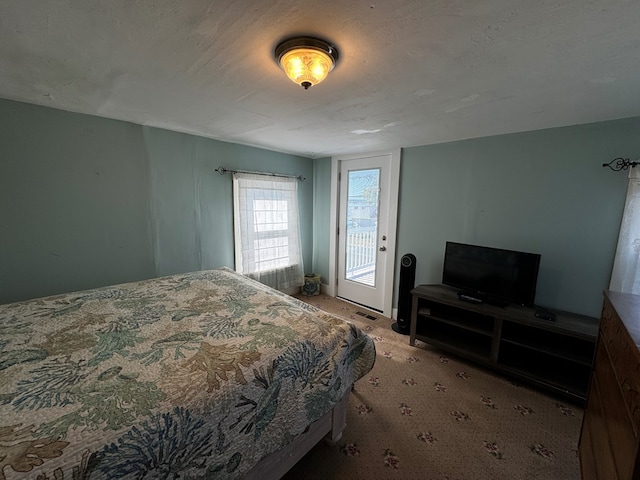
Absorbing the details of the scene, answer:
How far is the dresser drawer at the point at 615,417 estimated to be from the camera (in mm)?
828

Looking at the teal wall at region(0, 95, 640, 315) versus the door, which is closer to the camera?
the teal wall at region(0, 95, 640, 315)

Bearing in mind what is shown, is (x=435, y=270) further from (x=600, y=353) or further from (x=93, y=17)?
(x=93, y=17)

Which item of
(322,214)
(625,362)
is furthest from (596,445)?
(322,214)

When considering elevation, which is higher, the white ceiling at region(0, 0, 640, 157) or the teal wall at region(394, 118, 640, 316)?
the white ceiling at region(0, 0, 640, 157)

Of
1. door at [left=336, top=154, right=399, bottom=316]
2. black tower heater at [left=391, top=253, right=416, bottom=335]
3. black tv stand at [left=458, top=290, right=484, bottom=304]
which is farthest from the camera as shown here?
door at [left=336, top=154, right=399, bottom=316]

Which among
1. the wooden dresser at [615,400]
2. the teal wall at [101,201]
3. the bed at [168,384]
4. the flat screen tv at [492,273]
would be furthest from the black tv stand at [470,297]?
the teal wall at [101,201]

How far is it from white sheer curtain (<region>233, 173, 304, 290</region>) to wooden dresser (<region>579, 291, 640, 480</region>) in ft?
10.3

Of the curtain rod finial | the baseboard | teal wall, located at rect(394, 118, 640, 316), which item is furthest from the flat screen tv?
the baseboard

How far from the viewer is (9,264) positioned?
1.97m

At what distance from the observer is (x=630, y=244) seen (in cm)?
189

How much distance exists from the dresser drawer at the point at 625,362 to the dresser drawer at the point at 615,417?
1.4 inches

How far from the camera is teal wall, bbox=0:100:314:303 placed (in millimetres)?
1967

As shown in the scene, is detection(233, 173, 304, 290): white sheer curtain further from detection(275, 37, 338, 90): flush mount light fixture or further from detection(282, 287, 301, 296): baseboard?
detection(275, 37, 338, 90): flush mount light fixture

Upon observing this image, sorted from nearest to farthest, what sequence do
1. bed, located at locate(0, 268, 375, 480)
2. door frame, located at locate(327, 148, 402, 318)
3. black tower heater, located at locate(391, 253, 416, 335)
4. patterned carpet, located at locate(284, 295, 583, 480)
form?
bed, located at locate(0, 268, 375, 480) < patterned carpet, located at locate(284, 295, 583, 480) < black tower heater, located at locate(391, 253, 416, 335) < door frame, located at locate(327, 148, 402, 318)
